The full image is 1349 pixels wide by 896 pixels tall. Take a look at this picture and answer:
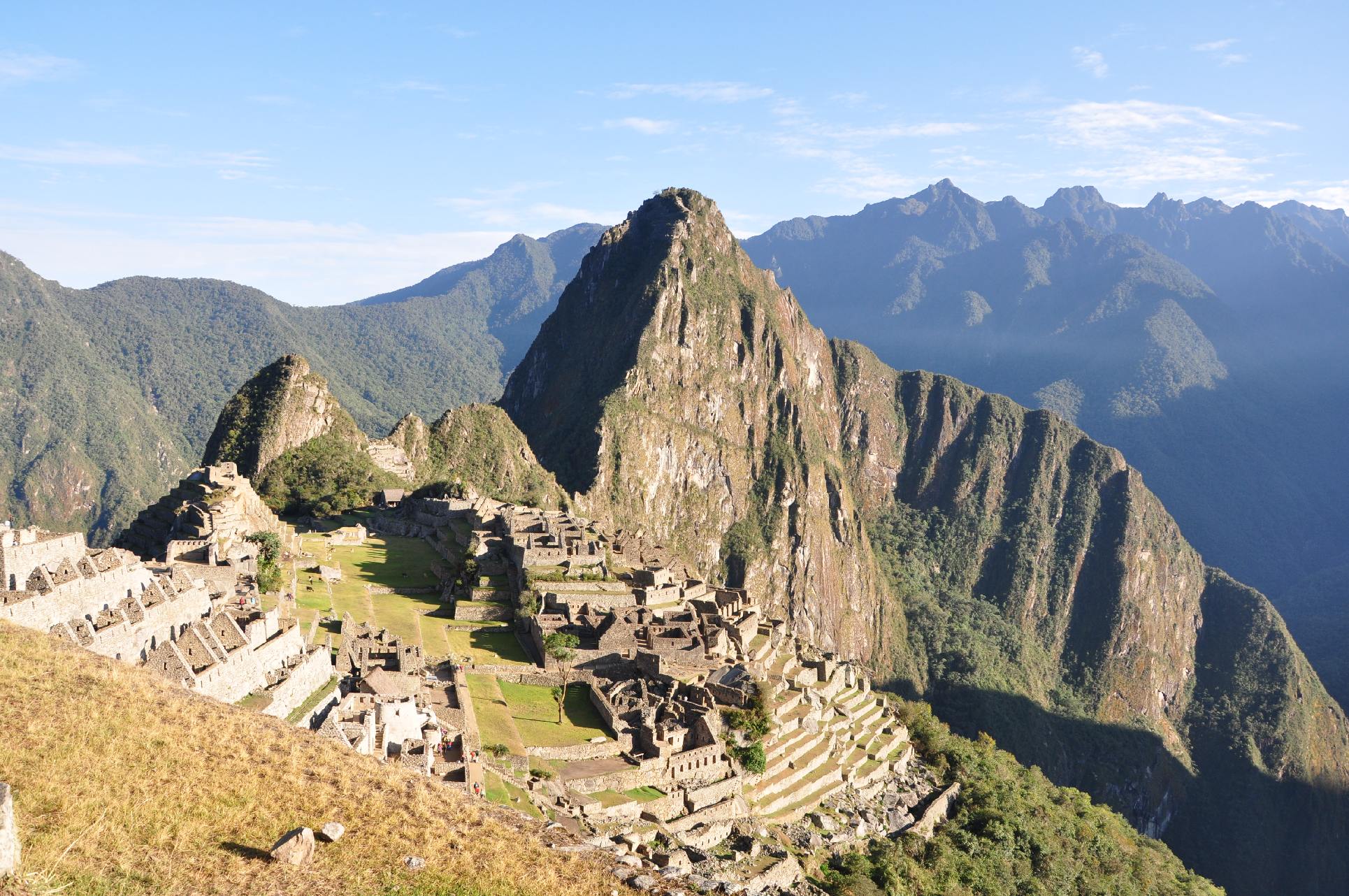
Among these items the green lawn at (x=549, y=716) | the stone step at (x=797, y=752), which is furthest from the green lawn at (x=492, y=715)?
the stone step at (x=797, y=752)

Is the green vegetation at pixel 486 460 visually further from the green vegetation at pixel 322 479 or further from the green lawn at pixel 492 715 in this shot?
the green lawn at pixel 492 715

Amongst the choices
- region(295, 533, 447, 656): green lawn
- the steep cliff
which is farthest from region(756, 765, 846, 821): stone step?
the steep cliff

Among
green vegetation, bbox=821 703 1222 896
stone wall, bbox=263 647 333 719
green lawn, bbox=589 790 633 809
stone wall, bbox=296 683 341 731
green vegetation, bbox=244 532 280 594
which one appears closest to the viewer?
stone wall, bbox=296 683 341 731

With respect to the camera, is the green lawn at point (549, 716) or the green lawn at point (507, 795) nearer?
the green lawn at point (507, 795)

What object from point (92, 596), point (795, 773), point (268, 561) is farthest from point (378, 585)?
point (795, 773)

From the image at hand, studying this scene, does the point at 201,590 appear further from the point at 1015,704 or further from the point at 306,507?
the point at 1015,704

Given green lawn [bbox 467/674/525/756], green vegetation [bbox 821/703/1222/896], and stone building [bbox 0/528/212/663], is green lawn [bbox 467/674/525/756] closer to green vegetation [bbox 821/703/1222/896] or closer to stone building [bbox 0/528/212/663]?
stone building [bbox 0/528/212/663]

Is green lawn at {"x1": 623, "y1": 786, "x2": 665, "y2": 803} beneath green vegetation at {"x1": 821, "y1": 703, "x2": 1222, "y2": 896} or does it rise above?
above
